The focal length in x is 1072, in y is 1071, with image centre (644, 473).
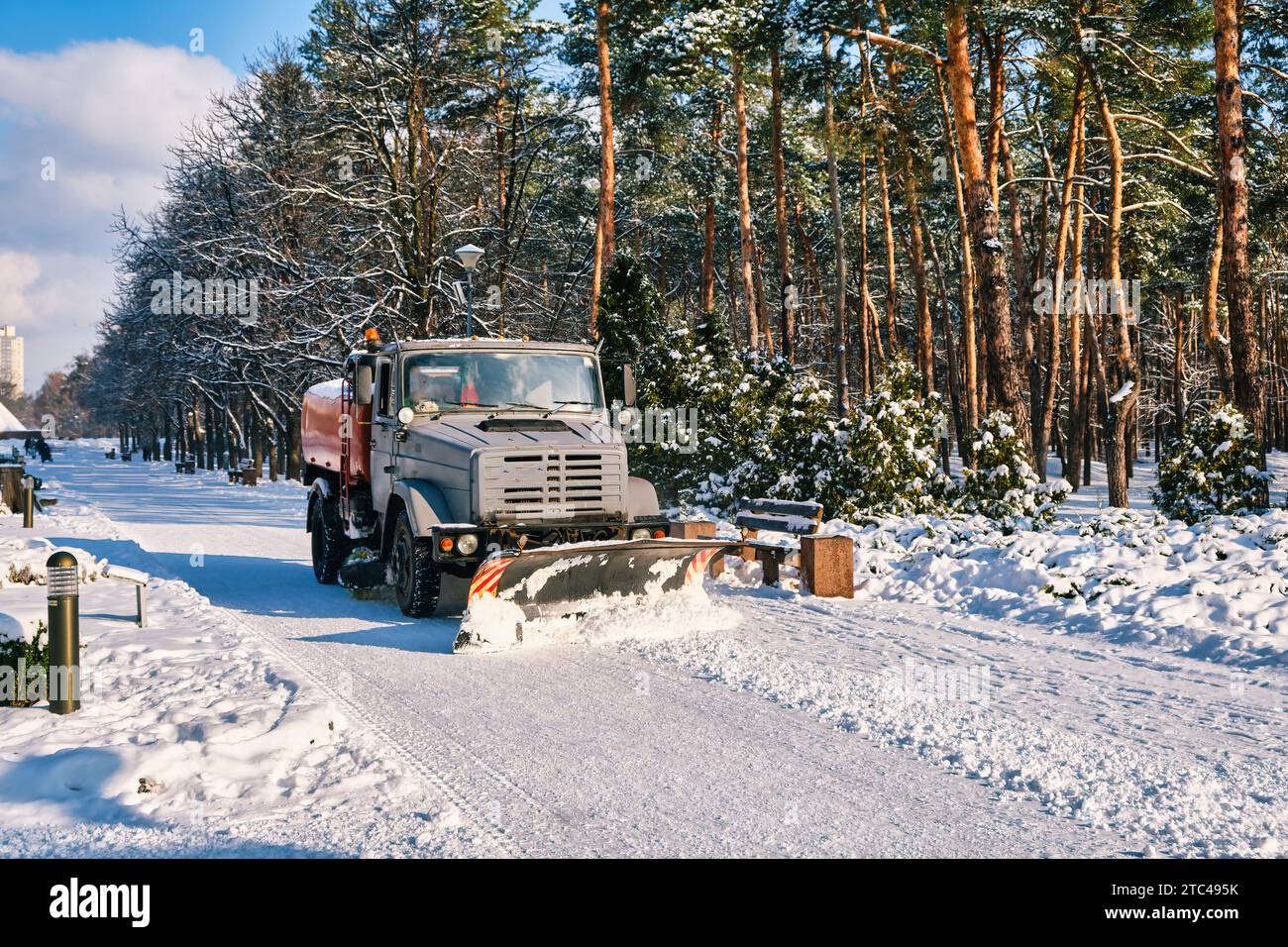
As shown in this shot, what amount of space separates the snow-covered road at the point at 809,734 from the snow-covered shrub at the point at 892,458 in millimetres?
4659

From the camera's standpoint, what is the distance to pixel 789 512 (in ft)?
42.5

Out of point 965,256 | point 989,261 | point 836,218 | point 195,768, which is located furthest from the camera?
point 965,256

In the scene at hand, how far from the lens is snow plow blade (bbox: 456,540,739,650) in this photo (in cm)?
845

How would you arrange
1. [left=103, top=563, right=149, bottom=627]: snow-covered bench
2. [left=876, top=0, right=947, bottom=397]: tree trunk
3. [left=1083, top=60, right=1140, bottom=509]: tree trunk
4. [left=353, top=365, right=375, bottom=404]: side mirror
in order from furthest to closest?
[left=876, top=0, right=947, bottom=397]: tree trunk
[left=1083, top=60, right=1140, bottom=509]: tree trunk
[left=353, top=365, right=375, bottom=404]: side mirror
[left=103, top=563, right=149, bottom=627]: snow-covered bench

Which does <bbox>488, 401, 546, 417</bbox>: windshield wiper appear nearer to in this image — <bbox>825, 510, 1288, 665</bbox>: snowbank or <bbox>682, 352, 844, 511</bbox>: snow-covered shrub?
<bbox>825, 510, 1288, 665</bbox>: snowbank

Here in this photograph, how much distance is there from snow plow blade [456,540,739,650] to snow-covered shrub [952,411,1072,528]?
19.4 ft

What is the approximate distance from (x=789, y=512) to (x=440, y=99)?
20.5 metres

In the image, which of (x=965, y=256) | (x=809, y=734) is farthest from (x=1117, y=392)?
(x=809, y=734)

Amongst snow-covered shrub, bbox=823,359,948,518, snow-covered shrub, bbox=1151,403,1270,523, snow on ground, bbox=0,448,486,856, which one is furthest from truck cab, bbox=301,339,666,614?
snow-covered shrub, bbox=1151,403,1270,523

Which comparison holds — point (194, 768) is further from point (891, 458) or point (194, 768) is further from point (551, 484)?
point (891, 458)

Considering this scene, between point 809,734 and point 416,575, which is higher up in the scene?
point 416,575

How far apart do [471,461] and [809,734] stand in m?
4.27

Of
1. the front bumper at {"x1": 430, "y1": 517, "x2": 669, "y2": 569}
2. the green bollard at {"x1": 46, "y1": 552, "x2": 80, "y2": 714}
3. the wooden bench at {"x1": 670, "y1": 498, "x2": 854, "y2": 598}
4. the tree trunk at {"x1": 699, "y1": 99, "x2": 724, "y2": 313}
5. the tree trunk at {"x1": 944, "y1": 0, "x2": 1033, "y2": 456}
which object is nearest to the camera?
the green bollard at {"x1": 46, "y1": 552, "x2": 80, "y2": 714}

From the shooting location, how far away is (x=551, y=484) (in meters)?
9.31
